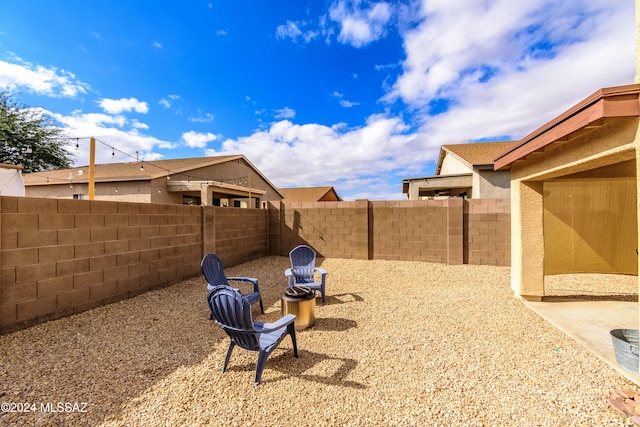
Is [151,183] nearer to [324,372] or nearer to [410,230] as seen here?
[410,230]

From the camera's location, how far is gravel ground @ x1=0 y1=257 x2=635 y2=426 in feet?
6.84

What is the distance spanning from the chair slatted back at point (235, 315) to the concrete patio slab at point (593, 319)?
3.70 meters

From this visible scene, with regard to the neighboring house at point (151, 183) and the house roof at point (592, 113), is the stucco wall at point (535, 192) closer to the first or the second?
the house roof at point (592, 113)

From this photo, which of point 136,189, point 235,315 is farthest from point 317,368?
point 136,189

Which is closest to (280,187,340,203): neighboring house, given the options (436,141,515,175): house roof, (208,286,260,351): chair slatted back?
(436,141,515,175): house roof

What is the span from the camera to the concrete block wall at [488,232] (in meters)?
7.81

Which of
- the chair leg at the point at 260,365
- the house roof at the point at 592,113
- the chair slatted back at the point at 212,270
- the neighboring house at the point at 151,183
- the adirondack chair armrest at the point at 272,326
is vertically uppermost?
the neighboring house at the point at 151,183

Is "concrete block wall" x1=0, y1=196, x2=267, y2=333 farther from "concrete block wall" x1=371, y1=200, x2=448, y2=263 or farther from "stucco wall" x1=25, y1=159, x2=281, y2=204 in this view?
"stucco wall" x1=25, y1=159, x2=281, y2=204

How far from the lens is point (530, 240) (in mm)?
4656

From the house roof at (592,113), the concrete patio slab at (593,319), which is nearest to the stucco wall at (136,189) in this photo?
the house roof at (592,113)

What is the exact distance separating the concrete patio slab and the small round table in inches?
133

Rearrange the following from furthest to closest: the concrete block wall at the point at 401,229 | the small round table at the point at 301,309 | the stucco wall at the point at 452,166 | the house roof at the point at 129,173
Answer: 1. the stucco wall at the point at 452,166
2. the house roof at the point at 129,173
3. the concrete block wall at the point at 401,229
4. the small round table at the point at 301,309

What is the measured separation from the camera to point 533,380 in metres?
2.53

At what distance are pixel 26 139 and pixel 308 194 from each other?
68.1ft
